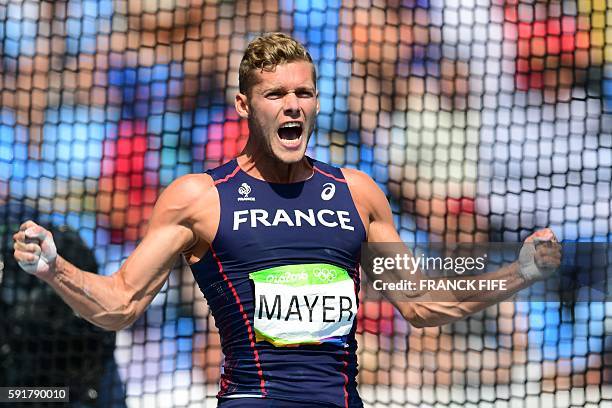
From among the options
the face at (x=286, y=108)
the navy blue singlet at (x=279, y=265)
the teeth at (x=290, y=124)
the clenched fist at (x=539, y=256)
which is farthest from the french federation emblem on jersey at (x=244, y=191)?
the clenched fist at (x=539, y=256)

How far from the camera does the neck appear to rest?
132 inches

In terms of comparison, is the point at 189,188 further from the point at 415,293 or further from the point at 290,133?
the point at 415,293

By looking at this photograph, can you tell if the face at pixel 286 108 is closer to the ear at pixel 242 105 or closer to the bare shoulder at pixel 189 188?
the ear at pixel 242 105

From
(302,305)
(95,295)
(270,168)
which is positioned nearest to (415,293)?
(302,305)

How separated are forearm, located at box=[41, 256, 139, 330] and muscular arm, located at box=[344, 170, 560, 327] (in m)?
0.84

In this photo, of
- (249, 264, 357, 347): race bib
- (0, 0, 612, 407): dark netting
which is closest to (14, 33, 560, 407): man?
(249, 264, 357, 347): race bib

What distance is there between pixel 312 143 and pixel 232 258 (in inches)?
158

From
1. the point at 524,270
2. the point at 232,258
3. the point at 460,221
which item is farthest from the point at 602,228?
the point at 232,258

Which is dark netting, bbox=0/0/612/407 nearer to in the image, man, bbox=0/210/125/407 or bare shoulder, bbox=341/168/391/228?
man, bbox=0/210/125/407

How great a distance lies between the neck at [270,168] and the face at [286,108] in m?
0.06

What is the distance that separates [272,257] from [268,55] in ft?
2.15

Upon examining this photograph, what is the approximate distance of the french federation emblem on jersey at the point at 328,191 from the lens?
132 inches

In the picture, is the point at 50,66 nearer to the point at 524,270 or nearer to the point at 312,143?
the point at 312,143

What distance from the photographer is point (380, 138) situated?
7191mm
